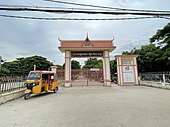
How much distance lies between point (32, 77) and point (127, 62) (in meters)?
11.5

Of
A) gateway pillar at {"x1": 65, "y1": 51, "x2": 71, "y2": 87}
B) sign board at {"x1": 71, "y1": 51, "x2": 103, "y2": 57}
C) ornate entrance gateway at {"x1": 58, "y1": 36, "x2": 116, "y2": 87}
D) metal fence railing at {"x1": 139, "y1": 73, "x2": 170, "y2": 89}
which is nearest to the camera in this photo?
metal fence railing at {"x1": 139, "y1": 73, "x2": 170, "y2": 89}

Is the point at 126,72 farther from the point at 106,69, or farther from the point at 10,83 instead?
the point at 10,83

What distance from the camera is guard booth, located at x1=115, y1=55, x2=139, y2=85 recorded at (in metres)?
15.3

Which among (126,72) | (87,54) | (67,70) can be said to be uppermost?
(87,54)

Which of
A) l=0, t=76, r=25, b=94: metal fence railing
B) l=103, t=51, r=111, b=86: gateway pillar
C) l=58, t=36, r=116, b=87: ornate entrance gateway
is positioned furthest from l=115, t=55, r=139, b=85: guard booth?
l=0, t=76, r=25, b=94: metal fence railing

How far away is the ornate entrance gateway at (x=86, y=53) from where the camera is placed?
1455cm

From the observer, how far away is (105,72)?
581 inches

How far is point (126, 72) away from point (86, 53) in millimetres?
5226

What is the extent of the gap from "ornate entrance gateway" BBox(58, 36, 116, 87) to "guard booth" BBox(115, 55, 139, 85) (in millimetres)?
1679

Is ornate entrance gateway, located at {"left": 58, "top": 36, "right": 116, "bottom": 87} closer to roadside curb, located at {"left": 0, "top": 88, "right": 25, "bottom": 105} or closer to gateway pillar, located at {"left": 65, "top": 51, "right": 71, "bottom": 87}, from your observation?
gateway pillar, located at {"left": 65, "top": 51, "right": 71, "bottom": 87}

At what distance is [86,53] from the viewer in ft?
50.5

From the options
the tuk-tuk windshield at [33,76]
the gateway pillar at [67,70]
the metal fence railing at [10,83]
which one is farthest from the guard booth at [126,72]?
the metal fence railing at [10,83]

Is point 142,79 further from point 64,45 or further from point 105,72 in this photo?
point 64,45

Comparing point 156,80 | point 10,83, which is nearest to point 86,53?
point 156,80
